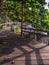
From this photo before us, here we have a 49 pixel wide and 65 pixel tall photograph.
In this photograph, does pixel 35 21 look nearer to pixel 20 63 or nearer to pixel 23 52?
pixel 23 52

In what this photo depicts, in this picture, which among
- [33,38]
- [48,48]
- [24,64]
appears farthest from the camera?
[33,38]

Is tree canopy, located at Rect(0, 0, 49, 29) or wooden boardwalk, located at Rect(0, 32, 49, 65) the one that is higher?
tree canopy, located at Rect(0, 0, 49, 29)

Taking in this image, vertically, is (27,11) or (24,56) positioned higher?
(27,11)

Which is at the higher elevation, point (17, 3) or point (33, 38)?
point (17, 3)

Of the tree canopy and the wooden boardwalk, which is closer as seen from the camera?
the wooden boardwalk

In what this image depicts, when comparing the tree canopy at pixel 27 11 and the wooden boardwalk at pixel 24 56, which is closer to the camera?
the wooden boardwalk at pixel 24 56

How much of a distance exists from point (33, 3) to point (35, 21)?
0.75 metres

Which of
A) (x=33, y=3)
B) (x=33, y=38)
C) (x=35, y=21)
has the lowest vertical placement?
(x=33, y=38)

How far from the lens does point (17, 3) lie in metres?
6.64

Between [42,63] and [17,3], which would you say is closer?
[42,63]

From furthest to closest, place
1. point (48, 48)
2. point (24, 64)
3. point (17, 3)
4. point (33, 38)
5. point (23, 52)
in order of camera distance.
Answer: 1. point (17, 3)
2. point (33, 38)
3. point (48, 48)
4. point (23, 52)
5. point (24, 64)

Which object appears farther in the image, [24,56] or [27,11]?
[27,11]

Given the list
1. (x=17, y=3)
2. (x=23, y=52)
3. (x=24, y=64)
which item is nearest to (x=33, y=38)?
(x=17, y=3)

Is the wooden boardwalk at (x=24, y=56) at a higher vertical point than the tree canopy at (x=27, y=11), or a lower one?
lower
